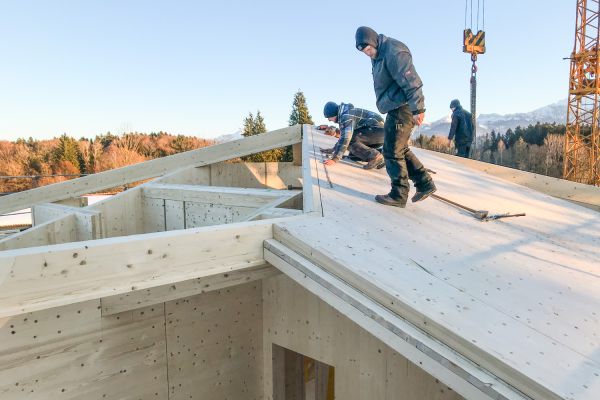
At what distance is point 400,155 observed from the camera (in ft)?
10.5

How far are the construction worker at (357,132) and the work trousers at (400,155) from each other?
1.41 meters

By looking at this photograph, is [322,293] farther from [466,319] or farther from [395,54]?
[395,54]

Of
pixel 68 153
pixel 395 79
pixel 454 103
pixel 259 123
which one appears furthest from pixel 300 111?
pixel 395 79

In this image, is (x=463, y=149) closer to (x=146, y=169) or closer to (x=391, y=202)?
(x=391, y=202)

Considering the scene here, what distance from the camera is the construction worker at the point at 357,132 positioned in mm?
4672

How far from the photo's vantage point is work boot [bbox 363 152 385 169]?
4918 millimetres

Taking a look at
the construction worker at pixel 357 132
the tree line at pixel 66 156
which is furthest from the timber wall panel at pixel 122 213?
the tree line at pixel 66 156

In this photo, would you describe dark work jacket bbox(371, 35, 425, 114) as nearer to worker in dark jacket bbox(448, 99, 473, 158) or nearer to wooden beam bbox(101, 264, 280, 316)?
wooden beam bbox(101, 264, 280, 316)

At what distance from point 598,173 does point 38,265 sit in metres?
32.0

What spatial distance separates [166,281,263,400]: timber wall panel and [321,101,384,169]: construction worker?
2.06 metres

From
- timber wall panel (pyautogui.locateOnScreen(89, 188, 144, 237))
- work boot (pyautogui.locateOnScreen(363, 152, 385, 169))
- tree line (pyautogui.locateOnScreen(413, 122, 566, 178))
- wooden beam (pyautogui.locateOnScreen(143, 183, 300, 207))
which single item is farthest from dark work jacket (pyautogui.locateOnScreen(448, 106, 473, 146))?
tree line (pyautogui.locateOnScreen(413, 122, 566, 178))

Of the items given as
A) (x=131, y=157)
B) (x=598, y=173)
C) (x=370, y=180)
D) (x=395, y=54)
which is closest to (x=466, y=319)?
(x=395, y=54)

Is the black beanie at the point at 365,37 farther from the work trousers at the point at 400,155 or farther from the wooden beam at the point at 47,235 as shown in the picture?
the wooden beam at the point at 47,235

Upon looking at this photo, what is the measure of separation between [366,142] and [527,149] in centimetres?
3428
